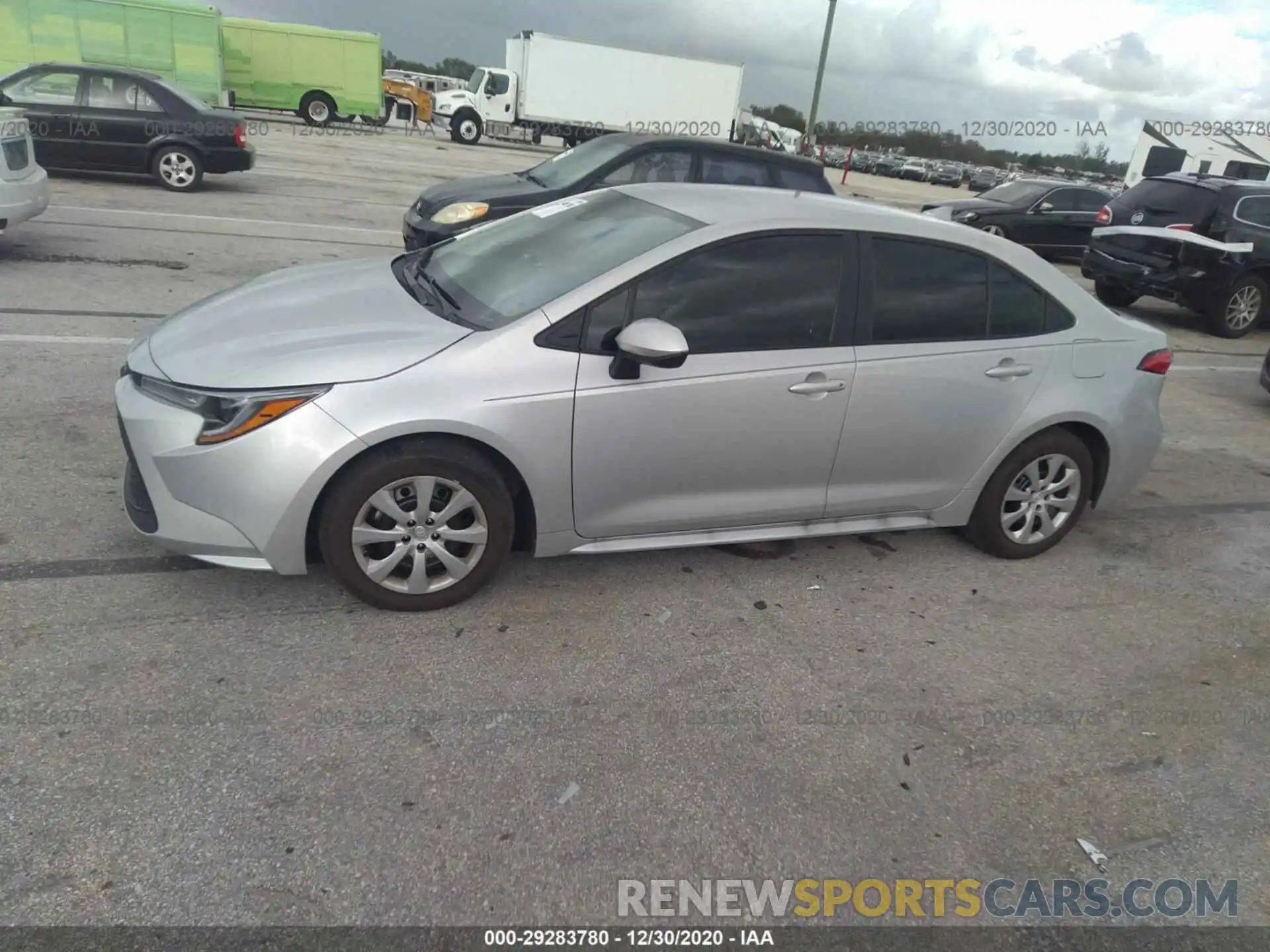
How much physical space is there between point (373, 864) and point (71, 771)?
93 centimetres

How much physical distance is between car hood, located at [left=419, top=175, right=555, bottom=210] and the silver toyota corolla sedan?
4054mm

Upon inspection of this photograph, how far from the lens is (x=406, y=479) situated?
318cm

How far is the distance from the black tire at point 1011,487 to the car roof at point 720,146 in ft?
18.2

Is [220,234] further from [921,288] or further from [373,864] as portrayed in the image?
[373,864]

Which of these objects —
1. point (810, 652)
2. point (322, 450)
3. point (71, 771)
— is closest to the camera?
point (71, 771)

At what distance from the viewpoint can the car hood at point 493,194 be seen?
8.26 meters

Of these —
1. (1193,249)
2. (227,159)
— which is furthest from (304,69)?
(1193,249)

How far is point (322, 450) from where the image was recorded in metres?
3.03

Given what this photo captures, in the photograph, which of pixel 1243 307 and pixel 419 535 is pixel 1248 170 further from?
pixel 419 535

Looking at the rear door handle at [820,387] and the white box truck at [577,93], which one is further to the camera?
the white box truck at [577,93]

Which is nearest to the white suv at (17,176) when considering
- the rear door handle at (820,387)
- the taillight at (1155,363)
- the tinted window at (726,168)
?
the tinted window at (726,168)

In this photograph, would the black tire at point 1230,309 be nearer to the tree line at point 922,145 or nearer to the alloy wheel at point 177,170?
the alloy wheel at point 177,170

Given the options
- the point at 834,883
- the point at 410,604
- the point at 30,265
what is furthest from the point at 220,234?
the point at 834,883

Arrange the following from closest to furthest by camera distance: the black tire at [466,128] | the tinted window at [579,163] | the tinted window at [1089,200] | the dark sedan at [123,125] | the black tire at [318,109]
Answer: the tinted window at [579,163] → the dark sedan at [123,125] → the tinted window at [1089,200] → the black tire at [318,109] → the black tire at [466,128]
